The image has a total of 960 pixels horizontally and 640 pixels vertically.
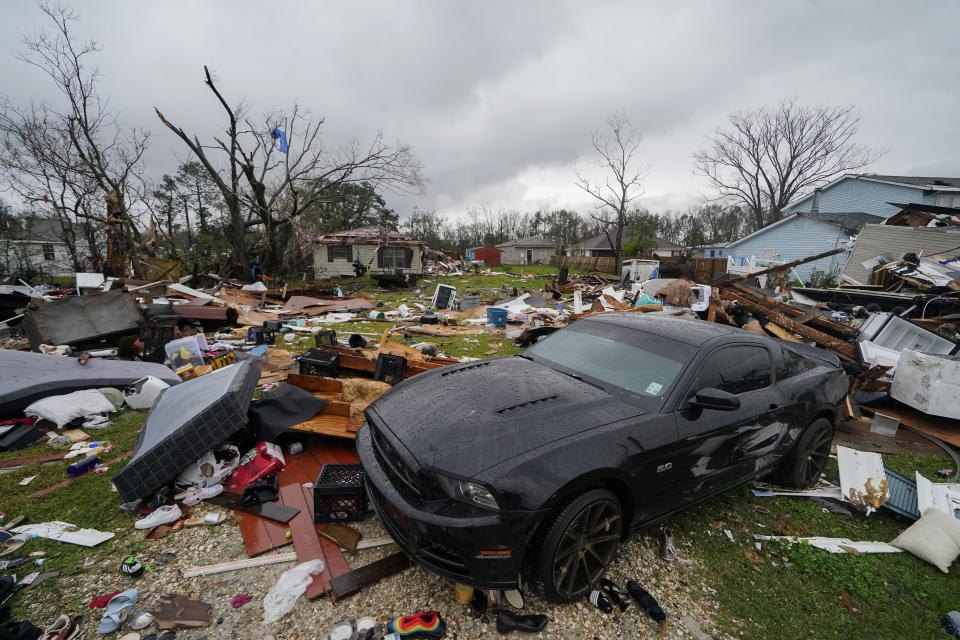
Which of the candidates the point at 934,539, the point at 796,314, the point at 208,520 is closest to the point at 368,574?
the point at 208,520

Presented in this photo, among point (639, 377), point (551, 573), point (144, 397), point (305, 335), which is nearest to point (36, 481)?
point (144, 397)

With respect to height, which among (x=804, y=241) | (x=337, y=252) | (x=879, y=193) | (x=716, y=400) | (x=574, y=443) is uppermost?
(x=879, y=193)

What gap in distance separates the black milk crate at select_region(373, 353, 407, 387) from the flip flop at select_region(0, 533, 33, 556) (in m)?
2.94

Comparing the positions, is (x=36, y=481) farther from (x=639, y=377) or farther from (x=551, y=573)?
(x=639, y=377)

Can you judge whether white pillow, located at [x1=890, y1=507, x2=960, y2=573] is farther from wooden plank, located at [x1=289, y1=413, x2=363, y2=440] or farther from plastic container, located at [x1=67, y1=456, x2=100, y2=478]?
plastic container, located at [x1=67, y1=456, x2=100, y2=478]

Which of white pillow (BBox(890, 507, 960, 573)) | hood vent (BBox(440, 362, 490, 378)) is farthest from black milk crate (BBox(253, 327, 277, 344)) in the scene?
white pillow (BBox(890, 507, 960, 573))

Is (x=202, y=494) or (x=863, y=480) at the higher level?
(x=202, y=494)

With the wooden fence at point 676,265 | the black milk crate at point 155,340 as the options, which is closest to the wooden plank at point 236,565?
the black milk crate at point 155,340

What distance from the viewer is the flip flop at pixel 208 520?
8.91 feet

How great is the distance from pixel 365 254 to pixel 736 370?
2337 centimetres

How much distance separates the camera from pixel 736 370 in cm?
282

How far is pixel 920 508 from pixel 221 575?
5480 millimetres

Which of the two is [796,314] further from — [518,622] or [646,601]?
[518,622]

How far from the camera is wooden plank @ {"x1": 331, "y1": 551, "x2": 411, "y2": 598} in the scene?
2180mm
